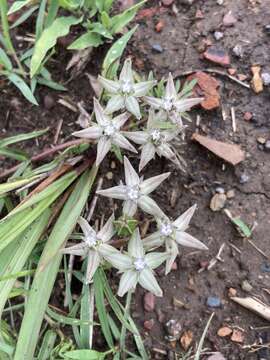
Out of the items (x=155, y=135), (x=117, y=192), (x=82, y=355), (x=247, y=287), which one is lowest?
(x=247, y=287)

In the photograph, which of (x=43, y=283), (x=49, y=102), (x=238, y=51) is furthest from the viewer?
(x=49, y=102)

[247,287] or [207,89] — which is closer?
[247,287]

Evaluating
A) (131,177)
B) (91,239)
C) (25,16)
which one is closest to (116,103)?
(131,177)

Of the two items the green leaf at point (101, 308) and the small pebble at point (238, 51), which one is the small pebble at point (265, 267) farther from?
the small pebble at point (238, 51)

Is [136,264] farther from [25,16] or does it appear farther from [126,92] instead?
[25,16]

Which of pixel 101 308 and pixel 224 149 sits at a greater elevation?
pixel 224 149
